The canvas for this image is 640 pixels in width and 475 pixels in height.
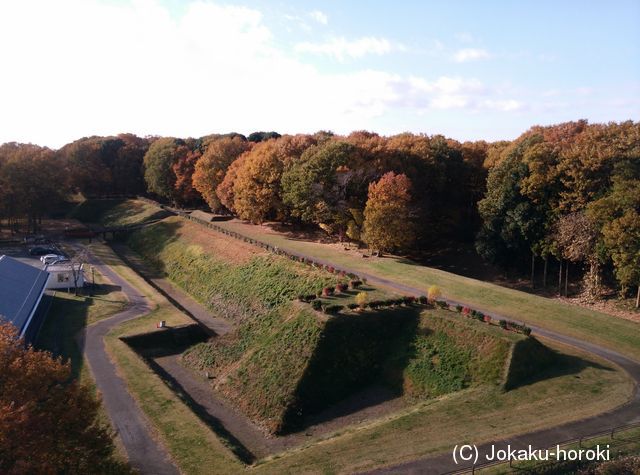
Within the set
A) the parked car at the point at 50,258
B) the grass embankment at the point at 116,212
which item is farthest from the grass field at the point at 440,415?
the grass embankment at the point at 116,212

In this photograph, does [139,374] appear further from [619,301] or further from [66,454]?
[619,301]

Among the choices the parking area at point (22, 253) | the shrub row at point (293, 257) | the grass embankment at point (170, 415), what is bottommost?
the grass embankment at point (170, 415)

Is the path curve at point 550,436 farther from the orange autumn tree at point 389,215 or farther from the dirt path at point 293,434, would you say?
the orange autumn tree at point 389,215

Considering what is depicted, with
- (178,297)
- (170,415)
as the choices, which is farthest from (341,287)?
(178,297)

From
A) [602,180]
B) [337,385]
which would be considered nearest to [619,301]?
[602,180]

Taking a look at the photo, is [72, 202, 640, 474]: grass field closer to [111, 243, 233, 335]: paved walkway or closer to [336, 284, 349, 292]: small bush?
[111, 243, 233, 335]: paved walkway

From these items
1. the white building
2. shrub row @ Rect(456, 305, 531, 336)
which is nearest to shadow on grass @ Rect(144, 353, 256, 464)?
shrub row @ Rect(456, 305, 531, 336)
